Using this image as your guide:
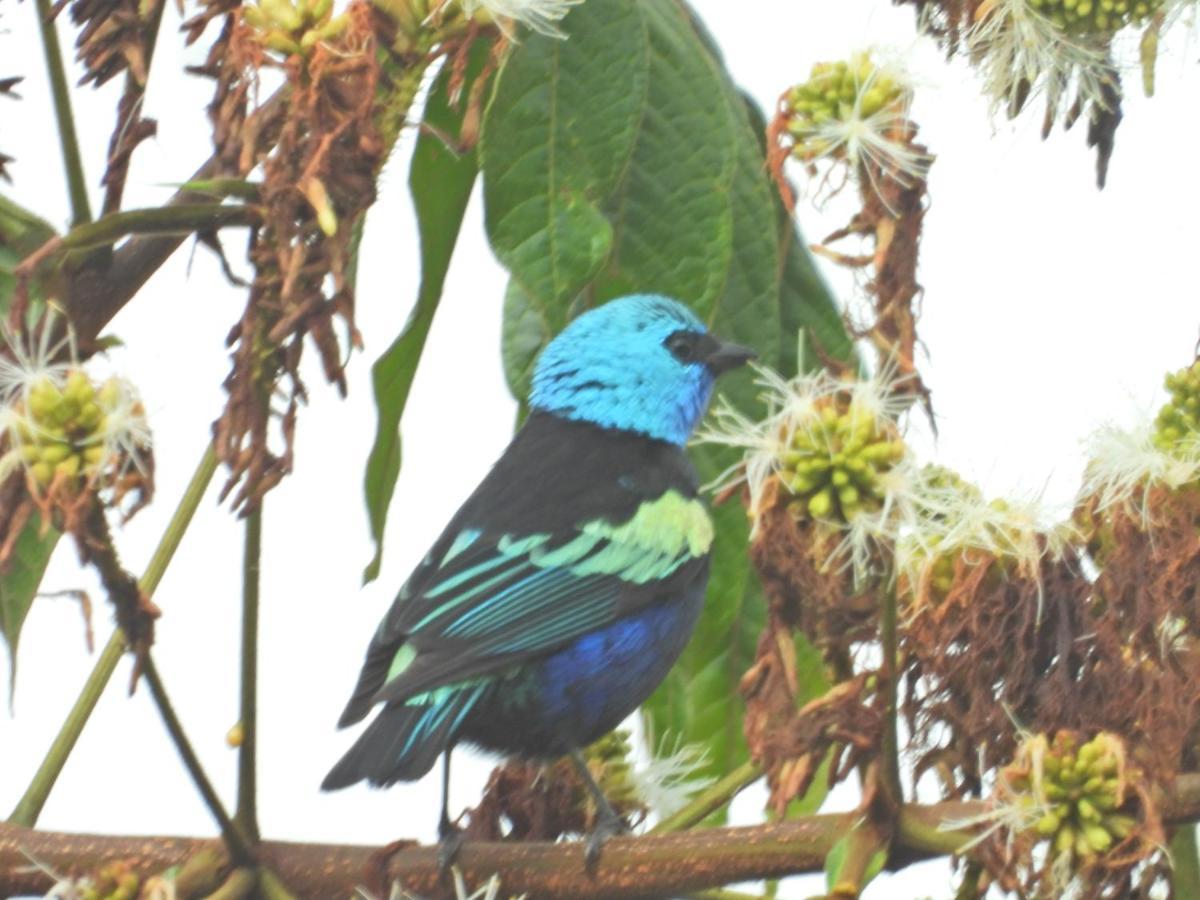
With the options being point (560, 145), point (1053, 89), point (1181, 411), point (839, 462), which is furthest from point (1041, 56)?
point (839, 462)

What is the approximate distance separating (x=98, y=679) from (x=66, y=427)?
584 millimetres

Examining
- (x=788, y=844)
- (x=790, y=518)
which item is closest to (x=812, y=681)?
(x=788, y=844)

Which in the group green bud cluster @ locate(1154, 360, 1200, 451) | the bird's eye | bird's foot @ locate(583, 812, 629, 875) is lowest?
bird's foot @ locate(583, 812, 629, 875)

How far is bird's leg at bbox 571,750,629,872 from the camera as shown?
230 cm

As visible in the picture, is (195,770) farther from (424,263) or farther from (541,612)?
(541,612)

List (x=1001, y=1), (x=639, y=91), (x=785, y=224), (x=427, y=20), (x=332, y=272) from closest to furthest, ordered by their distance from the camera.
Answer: (x=332, y=272)
(x=427, y=20)
(x=1001, y=1)
(x=639, y=91)
(x=785, y=224)

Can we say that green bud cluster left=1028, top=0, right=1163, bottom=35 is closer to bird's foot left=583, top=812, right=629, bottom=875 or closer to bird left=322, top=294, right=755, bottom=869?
bird left=322, top=294, right=755, bottom=869

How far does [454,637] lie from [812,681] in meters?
0.64

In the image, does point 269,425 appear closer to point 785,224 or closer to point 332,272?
point 332,272

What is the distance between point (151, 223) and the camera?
1994 millimetres

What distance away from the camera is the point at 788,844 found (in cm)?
218

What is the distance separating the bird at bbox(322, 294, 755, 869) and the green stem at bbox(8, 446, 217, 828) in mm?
455

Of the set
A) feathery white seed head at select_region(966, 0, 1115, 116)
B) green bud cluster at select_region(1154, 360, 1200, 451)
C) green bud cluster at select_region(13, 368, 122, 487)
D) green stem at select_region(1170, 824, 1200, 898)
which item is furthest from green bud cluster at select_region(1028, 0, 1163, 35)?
green bud cluster at select_region(13, 368, 122, 487)

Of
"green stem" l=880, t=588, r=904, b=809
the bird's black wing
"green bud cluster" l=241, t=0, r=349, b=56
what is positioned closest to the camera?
"green stem" l=880, t=588, r=904, b=809
